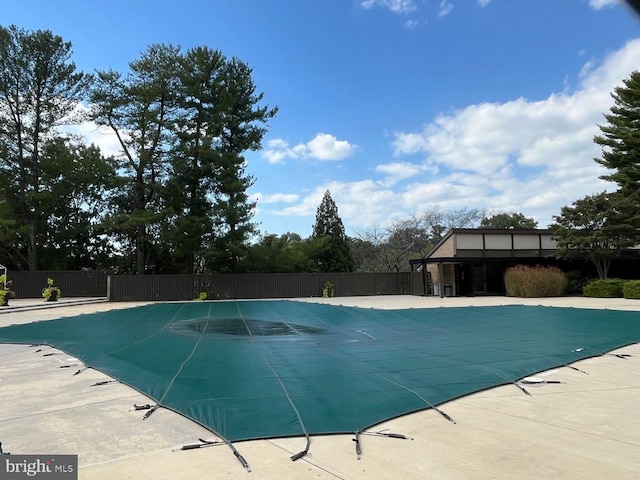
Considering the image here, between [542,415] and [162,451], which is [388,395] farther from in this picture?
[162,451]

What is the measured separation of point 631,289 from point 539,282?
4043mm

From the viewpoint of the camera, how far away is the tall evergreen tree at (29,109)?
2709 centimetres

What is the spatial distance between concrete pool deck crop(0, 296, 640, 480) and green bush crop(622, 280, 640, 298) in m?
18.4

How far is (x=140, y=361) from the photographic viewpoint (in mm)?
6895

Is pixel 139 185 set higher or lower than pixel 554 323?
higher

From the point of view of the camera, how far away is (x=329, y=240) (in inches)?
1441

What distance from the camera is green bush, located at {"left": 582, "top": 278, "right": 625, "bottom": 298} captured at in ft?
72.1

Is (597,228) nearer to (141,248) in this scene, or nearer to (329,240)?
(329,240)

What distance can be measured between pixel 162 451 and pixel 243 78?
1173 inches

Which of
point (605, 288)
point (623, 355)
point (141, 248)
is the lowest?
point (623, 355)

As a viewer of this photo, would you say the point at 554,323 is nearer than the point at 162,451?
No

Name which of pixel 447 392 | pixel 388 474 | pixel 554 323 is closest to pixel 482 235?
pixel 554 323

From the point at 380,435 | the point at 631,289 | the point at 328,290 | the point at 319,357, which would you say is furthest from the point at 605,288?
the point at 380,435

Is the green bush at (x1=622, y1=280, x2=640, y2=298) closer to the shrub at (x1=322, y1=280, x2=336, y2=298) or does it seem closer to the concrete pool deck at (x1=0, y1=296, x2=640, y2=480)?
the shrub at (x1=322, y1=280, x2=336, y2=298)
